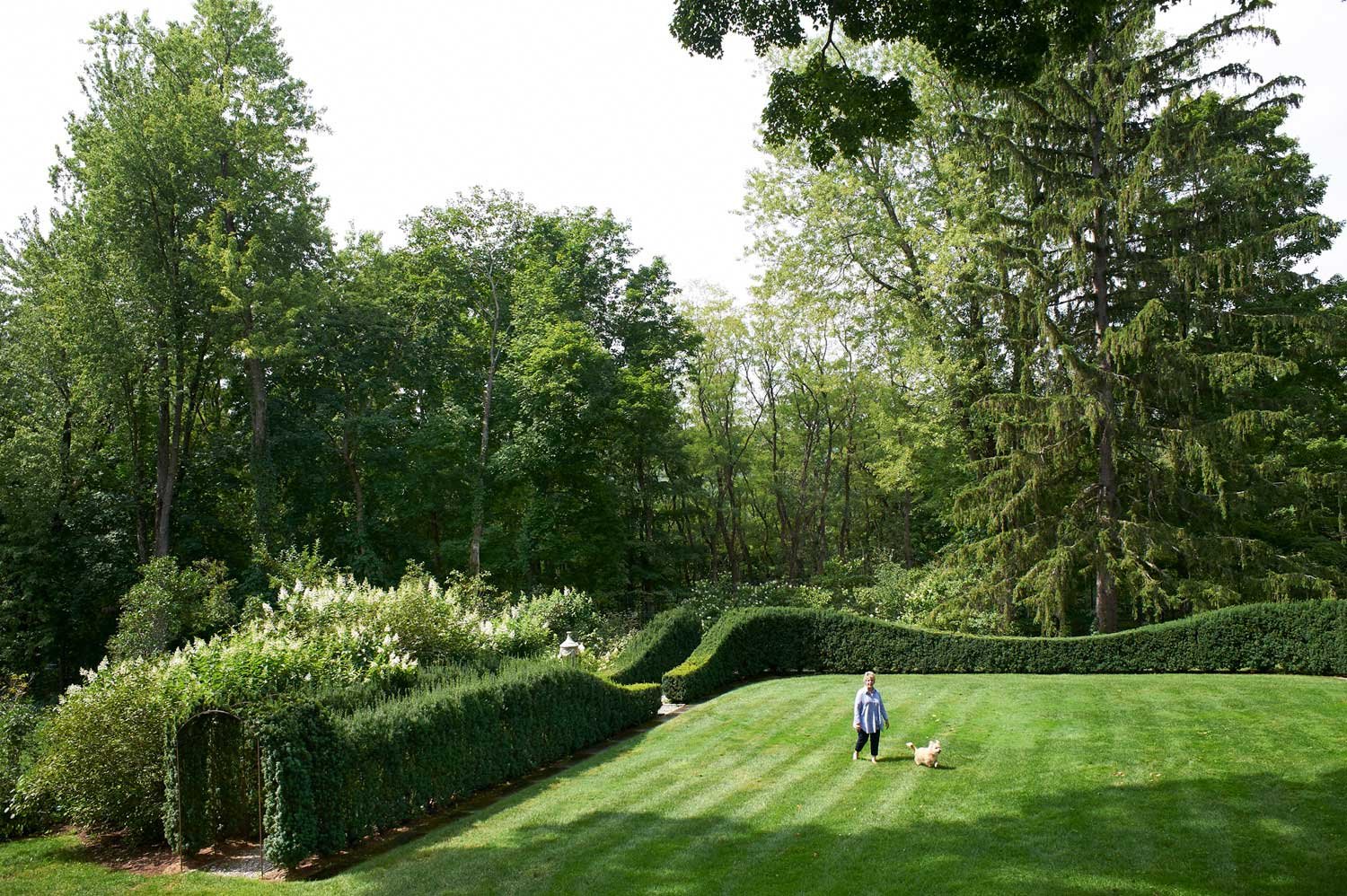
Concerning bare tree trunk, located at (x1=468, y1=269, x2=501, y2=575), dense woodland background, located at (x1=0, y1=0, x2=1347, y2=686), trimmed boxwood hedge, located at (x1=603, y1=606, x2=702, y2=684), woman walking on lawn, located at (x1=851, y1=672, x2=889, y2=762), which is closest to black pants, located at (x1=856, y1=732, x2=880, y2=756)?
woman walking on lawn, located at (x1=851, y1=672, x2=889, y2=762)

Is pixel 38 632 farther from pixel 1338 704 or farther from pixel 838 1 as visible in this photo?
pixel 1338 704

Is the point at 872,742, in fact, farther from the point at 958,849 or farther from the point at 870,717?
the point at 958,849

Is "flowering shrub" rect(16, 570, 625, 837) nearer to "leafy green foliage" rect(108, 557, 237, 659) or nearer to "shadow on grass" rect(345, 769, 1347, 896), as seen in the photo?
"shadow on grass" rect(345, 769, 1347, 896)

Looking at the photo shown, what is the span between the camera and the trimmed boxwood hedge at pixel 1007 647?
16531 millimetres

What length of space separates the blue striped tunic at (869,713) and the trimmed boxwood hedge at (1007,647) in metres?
6.76

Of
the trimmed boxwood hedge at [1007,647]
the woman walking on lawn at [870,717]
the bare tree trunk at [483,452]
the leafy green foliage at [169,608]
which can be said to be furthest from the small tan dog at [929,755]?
the bare tree trunk at [483,452]

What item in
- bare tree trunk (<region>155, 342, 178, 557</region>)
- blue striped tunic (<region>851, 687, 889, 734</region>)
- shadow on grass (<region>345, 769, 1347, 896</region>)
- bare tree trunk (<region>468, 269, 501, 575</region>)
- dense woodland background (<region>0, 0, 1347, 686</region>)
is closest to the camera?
shadow on grass (<region>345, 769, 1347, 896</region>)

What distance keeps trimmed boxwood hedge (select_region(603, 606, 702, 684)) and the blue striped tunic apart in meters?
6.71

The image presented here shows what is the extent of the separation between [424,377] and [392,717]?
22.6 meters

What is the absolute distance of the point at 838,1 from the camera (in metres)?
7.84

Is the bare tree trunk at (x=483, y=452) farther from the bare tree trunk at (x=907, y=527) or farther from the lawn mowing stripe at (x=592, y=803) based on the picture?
the bare tree trunk at (x=907, y=527)

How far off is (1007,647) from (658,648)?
7951 millimetres

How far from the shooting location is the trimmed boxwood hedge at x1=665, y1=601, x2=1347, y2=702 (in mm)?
16531

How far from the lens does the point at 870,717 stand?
11859 millimetres
